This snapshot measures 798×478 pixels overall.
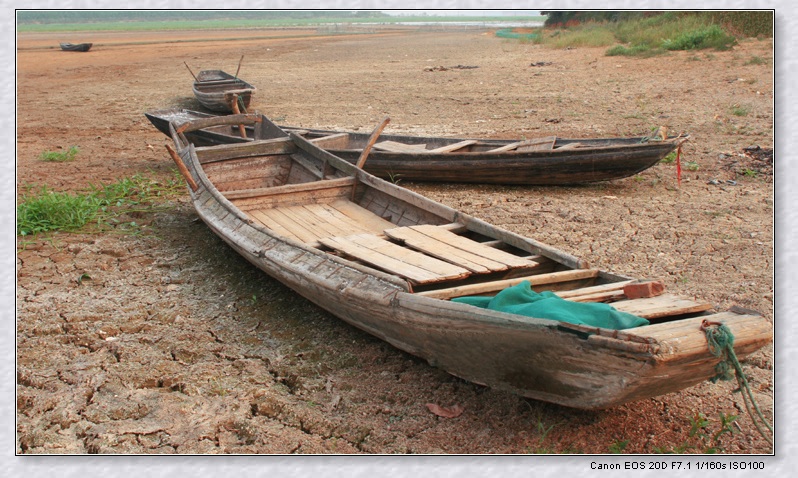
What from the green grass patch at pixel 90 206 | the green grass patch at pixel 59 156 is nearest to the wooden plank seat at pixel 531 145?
the green grass patch at pixel 90 206

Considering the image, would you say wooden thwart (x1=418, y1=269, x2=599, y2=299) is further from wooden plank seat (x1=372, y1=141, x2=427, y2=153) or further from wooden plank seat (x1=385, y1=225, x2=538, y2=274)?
wooden plank seat (x1=372, y1=141, x2=427, y2=153)

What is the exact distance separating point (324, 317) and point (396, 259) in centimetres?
72

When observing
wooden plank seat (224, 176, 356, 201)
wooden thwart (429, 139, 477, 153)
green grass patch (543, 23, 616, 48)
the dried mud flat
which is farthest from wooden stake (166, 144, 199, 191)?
green grass patch (543, 23, 616, 48)

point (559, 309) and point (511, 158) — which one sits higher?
point (511, 158)

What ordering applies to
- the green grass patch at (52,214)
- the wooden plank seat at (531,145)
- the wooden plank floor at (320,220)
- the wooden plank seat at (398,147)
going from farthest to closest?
the wooden plank seat at (398,147)
the wooden plank seat at (531,145)
the green grass patch at (52,214)
the wooden plank floor at (320,220)

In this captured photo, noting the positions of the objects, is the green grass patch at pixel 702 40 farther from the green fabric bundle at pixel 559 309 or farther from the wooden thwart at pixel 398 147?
the green fabric bundle at pixel 559 309

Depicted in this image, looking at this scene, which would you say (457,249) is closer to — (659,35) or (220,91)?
(220,91)

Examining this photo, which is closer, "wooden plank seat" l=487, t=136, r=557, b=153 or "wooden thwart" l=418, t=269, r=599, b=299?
"wooden thwart" l=418, t=269, r=599, b=299

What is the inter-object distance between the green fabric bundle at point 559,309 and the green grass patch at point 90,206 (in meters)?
4.25

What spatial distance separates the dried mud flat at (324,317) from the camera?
3.16m

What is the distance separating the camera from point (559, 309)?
2902 mm

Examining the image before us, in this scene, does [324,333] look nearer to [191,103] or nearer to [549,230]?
[549,230]

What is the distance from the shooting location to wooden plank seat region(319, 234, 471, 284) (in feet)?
12.1

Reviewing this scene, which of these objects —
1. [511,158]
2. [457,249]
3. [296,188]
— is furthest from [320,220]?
[511,158]
